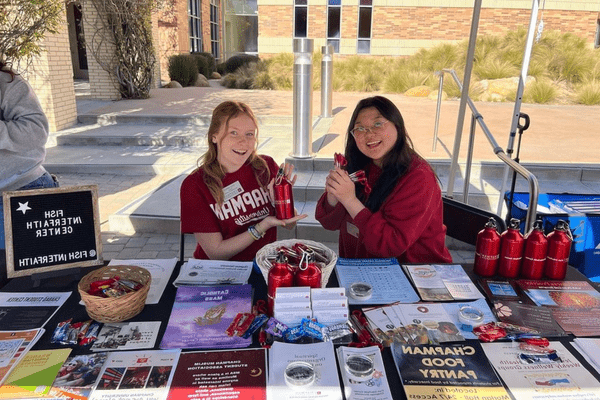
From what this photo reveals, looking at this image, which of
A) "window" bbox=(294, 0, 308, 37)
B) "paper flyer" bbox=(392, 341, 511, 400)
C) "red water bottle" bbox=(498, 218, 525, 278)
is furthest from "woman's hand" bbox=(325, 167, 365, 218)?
"window" bbox=(294, 0, 308, 37)

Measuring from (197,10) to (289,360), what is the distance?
69.9 feet

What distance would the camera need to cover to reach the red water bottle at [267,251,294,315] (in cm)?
150

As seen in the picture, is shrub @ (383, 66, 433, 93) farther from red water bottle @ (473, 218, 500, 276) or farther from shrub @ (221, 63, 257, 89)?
red water bottle @ (473, 218, 500, 276)

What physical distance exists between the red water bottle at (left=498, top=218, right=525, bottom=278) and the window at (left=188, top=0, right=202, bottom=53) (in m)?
19.5

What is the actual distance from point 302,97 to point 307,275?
422cm

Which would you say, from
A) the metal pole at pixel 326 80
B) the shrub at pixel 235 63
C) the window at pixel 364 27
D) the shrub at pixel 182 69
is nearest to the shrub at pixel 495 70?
the metal pole at pixel 326 80

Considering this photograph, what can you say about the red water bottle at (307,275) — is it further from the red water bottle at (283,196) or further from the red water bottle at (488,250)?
the red water bottle at (488,250)

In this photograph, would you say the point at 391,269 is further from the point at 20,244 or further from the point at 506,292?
the point at 20,244

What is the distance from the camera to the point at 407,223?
6.53 ft

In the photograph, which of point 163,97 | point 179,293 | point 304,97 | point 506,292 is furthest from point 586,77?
point 179,293

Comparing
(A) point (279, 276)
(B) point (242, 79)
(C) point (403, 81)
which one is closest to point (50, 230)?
(A) point (279, 276)

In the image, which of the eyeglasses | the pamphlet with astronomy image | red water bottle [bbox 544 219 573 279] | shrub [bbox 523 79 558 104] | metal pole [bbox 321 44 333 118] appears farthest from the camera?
shrub [bbox 523 79 558 104]

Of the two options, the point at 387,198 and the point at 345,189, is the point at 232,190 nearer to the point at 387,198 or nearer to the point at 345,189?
the point at 345,189

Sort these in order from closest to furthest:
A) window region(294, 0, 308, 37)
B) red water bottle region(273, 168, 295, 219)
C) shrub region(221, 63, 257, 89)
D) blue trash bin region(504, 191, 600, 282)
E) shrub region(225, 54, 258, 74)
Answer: red water bottle region(273, 168, 295, 219)
blue trash bin region(504, 191, 600, 282)
shrub region(221, 63, 257, 89)
window region(294, 0, 308, 37)
shrub region(225, 54, 258, 74)
